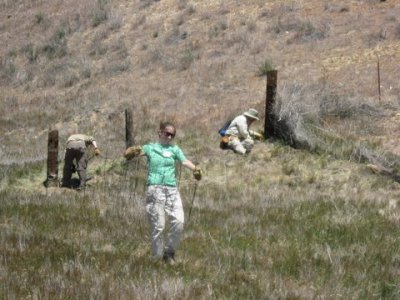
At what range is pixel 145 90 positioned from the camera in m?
22.6

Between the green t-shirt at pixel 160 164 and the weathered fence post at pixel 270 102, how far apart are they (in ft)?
26.2

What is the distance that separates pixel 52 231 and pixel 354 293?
13.8 feet

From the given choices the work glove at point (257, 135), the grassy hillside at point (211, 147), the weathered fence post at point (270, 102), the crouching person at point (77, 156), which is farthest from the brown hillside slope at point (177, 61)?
the crouching person at point (77, 156)

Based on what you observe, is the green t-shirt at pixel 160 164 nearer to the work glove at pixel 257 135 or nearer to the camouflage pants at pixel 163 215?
the camouflage pants at pixel 163 215

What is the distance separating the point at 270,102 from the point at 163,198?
8.57 meters

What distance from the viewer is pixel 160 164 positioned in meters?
6.75

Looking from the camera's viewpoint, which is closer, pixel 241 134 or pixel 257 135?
pixel 241 134

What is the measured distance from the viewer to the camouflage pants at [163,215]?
6.62 metres

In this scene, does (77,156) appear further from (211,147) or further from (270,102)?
(270,102)

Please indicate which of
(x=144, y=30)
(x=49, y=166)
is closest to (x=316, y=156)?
(x=49, y=166)

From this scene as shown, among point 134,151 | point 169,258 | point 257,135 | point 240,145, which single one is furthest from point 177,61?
point 169,258

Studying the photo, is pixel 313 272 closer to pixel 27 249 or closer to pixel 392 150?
pixel 27 249

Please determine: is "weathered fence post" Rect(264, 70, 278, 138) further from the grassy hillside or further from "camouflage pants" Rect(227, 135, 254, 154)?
"camouflage pants" Rect(227, 135, 254, 154)

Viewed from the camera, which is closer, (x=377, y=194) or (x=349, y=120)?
(x=377, y=194)
